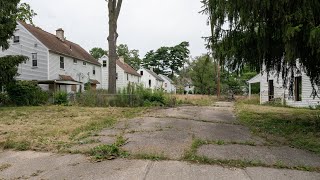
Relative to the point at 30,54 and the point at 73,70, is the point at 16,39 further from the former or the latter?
the point at 73,70

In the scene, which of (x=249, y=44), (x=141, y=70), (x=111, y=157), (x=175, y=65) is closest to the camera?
(x=111, y=157)

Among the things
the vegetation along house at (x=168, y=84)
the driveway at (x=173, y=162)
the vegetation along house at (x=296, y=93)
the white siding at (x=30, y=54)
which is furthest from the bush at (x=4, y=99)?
the vegetation along house at (x=168, y=84)

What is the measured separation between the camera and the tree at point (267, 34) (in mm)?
6273

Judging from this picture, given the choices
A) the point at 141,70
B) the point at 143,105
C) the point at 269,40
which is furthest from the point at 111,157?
the point at 141,70

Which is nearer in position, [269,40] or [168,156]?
[168,156]

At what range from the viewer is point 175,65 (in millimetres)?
74688

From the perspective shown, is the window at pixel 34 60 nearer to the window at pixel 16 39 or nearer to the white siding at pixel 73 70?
the white siding at pixel 73 70

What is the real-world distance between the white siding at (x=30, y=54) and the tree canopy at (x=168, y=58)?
49.7m

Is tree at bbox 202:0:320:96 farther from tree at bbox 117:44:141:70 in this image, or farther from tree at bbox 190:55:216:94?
tree at bbox 117:44:141:70

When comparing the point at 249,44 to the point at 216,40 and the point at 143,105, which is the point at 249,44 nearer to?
the point at 216,40

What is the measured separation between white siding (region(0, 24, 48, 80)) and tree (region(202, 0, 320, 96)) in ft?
64.7

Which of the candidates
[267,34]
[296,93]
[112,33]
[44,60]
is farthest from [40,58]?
[267,34]

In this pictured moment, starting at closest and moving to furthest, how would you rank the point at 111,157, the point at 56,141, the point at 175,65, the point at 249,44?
1. the point at 111,157
2. the point at 56,141
3. the point at 249,44
4. the point at 175,65

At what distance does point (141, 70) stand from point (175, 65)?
21017mm
